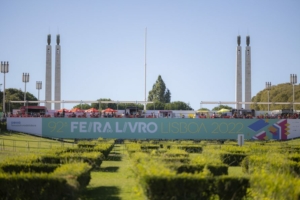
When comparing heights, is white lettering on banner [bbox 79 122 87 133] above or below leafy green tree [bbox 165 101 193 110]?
below

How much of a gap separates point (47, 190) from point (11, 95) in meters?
84.7

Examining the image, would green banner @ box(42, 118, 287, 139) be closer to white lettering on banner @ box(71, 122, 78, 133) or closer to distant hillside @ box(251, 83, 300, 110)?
white lettering on banner @ box(71, 122, 78, 133)

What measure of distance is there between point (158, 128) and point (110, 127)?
5446 mm

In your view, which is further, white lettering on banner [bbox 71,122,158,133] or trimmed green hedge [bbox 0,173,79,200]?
white lettering on banner [bbox 71,122,158,133]

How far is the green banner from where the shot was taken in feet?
182

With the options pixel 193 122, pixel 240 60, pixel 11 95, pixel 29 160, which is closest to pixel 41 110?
pixel 193 122

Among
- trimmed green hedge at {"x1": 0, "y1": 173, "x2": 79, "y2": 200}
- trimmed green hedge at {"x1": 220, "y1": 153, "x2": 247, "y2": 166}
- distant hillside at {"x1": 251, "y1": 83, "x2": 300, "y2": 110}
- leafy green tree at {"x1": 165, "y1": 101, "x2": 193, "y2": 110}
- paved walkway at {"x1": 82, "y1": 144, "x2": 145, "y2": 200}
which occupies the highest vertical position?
distant hillside at {"x1": 251, "y1": 83, "x2": 300, "y2": 110}

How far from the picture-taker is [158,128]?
2240 inches

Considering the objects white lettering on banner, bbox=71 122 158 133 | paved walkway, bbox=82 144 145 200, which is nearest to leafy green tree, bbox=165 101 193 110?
white lettering on banner, bbox=71 122 158 133

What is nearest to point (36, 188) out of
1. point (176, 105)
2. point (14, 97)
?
point (14, 97)

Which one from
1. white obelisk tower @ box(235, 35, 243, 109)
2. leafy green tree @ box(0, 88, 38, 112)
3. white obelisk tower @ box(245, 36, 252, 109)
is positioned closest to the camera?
white obelisk tower @ box(235, 35, 243, 109)

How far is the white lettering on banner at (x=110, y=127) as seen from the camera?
55.7 m

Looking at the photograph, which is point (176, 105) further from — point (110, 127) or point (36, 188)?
point (36, 188)

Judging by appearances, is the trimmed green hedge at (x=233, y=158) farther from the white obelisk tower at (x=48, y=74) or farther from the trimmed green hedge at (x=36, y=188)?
the white obelisk tower at (x=48, y=74)
